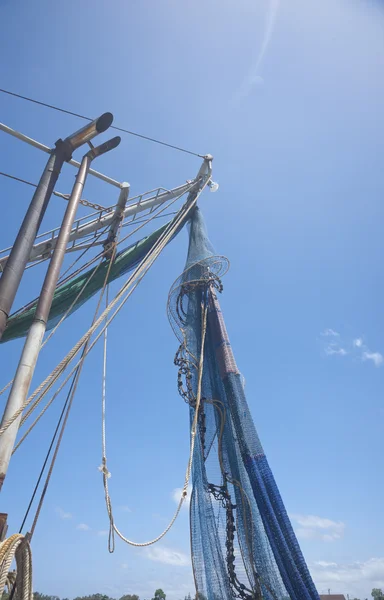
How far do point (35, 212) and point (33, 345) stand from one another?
75.8 inches

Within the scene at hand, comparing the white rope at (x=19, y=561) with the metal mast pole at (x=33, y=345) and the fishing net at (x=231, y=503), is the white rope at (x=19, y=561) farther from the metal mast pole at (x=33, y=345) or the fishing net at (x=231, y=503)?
the fishing net at (x=231, y=503)

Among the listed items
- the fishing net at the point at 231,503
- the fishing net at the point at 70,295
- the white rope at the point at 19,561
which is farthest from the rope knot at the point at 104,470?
the fishing net at the point at 70,295

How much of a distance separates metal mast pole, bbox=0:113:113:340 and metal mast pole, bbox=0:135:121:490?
299 millimetres

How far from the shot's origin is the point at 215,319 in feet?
21.8

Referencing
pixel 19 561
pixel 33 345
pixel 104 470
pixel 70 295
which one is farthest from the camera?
pixel 70 295

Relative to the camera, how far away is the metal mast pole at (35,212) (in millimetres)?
3945

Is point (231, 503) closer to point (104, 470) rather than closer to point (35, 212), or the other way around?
point (104, 470)

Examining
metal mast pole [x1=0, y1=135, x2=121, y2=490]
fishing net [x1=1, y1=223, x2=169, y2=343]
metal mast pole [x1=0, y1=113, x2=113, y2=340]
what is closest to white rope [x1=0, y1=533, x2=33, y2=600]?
metal mast pole [x1=0, y1=135, x2=121, y2=490]

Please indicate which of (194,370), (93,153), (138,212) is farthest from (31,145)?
(194,370)

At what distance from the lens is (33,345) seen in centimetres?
377

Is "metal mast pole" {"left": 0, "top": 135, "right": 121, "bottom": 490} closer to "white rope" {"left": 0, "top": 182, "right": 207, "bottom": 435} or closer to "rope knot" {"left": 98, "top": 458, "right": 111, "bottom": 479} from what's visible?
"white rope" {"left": 0, "top": 182, "right": 207, "bottom": 435}

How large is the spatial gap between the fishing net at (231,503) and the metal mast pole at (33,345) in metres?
2.68

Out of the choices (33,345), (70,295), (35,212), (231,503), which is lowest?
(231,503)

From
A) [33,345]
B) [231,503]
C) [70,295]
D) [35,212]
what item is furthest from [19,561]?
[70,295]
